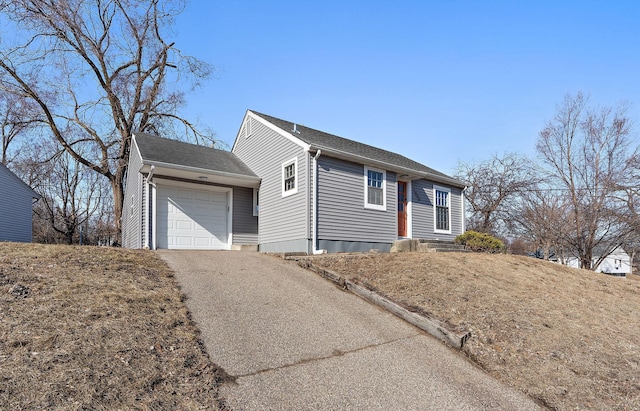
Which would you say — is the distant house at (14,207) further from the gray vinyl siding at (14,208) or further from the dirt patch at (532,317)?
the dirt patch at (532,317)

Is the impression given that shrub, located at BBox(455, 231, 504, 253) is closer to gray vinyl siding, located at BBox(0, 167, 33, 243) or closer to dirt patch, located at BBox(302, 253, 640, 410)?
dirt patch, located at BBox(302, 253, 640, 410)

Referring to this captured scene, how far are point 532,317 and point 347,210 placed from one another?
642 centimetres

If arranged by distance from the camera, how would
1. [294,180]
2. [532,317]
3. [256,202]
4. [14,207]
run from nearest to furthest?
[532,317] < [294,180] < [256,202] < [14,207]

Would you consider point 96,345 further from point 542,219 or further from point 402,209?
point 542,219

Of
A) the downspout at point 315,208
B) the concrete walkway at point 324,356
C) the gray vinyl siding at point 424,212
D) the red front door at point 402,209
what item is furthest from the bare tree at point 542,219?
the concrete walkway at point 324,356

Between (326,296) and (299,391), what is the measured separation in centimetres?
297

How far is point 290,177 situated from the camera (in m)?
11.6

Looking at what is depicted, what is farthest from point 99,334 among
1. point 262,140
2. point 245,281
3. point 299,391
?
point 262,140

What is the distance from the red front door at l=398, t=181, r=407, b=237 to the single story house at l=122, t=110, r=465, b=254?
36 millimetres

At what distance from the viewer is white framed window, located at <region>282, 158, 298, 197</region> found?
11359 millimetres

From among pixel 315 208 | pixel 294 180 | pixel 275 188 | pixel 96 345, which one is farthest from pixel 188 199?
pixel 96 345

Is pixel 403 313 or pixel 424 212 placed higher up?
pixel 424 212

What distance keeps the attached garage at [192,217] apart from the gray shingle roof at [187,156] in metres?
0.78

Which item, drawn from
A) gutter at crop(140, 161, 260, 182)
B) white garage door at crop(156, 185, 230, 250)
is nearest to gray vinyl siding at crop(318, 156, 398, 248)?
gutter at crop(140, 161, 260, 182)
